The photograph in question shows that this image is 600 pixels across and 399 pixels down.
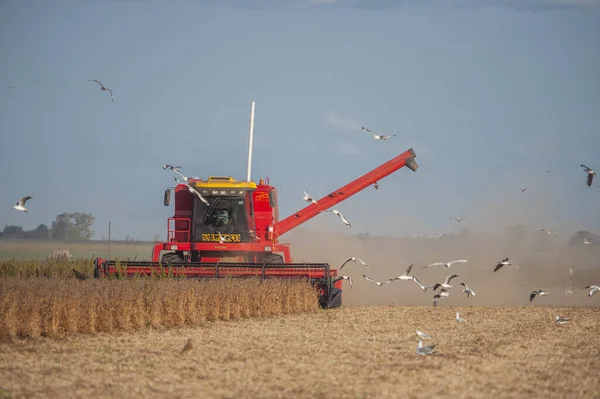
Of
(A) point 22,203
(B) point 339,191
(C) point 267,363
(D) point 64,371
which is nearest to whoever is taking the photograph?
(D) point 64,371

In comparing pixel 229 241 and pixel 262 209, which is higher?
pixel 262 209

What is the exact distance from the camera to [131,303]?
53.6 feet

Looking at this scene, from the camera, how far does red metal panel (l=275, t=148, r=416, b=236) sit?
23.8 m

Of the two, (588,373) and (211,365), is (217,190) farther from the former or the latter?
(588,373)

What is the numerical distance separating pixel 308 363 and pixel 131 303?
526cm

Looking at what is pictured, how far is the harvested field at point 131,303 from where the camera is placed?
14508 millimetres

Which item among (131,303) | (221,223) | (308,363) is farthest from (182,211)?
(308,363)

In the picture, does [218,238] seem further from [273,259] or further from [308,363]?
[308,363]

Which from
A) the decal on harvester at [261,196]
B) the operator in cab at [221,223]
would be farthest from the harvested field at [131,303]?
the decal on harvester at [261,196]

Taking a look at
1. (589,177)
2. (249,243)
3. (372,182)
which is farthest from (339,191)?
(589,177)

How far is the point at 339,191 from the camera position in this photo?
24016mm

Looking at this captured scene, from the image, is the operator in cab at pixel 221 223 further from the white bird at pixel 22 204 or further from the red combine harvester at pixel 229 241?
the white bird at pixel 22 204

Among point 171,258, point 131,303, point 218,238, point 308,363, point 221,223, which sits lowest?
point 308,363

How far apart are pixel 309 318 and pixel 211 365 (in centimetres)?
752
